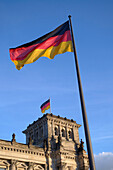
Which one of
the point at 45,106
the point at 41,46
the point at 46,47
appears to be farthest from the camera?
the point at 45,106

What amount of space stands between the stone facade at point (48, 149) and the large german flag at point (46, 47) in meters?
25.3

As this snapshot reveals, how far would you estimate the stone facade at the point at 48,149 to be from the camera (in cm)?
4025

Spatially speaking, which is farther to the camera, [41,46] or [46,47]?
[41,46]

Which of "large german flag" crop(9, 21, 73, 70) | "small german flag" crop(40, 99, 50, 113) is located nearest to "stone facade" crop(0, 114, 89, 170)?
"small german flag" crop(40, 99, 50, 113)

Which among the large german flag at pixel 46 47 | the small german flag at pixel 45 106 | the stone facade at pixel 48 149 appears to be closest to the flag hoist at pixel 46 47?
the large german flag at pixel 46 47

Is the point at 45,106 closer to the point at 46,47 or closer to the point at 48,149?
the point at 48,149

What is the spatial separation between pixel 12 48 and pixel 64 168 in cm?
3254

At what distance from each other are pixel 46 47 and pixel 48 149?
3205 cm

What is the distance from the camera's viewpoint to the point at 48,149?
45688 millimetres

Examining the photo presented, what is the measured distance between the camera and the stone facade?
40250 mm

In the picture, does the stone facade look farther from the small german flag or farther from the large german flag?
the large german flag

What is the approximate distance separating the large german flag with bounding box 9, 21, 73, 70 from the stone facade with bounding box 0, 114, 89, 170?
25320 millimetres

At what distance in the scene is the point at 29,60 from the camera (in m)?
18.5

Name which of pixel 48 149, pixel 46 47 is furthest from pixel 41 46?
pixel 48 149
